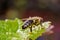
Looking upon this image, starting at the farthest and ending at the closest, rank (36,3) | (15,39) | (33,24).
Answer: (36,3) → (33,24) → (15,39)

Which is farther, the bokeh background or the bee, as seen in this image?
the bokeh background

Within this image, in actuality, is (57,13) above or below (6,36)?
above

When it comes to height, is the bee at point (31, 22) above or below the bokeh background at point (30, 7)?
below

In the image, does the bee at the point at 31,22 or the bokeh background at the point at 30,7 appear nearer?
the bee at the point at 31,22

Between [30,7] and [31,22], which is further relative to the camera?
[30,7]

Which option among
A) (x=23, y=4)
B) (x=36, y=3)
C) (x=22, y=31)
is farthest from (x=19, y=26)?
(x=36, y=3)

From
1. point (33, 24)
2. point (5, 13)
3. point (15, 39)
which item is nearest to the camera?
point (15, 39)

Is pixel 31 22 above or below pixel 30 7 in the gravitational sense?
below

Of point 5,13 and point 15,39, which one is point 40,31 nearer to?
point 15,39

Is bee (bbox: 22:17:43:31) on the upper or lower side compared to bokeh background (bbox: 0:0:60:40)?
lower

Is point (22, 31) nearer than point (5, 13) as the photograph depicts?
Yes

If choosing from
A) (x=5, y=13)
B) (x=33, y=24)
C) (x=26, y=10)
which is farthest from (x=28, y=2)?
(x=33, y=24)
